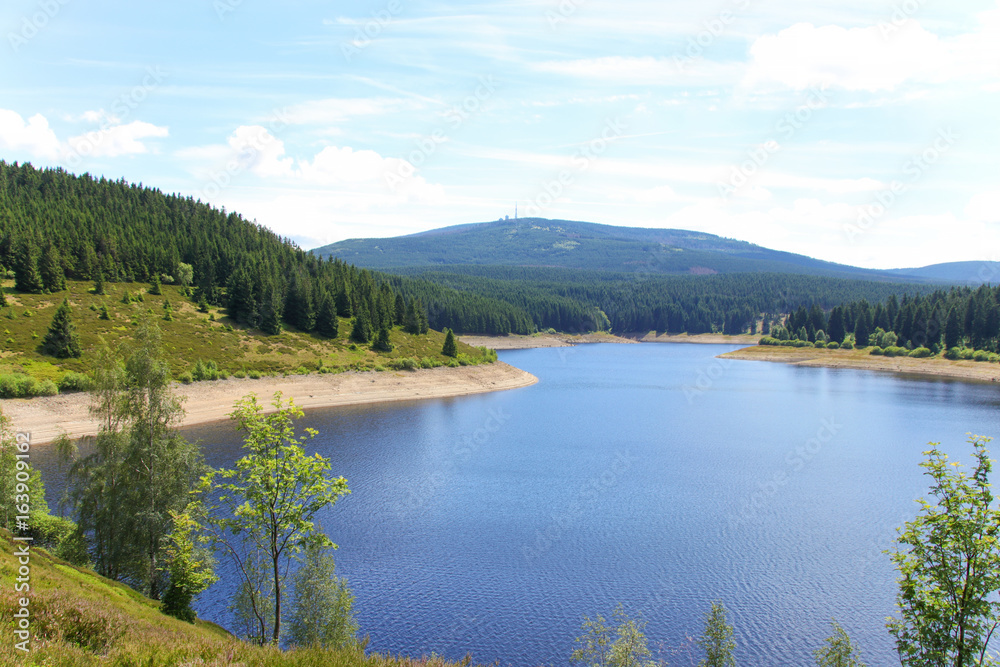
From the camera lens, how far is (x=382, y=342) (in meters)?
96.7

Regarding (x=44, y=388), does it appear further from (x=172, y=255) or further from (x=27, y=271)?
(x=172, y=255)

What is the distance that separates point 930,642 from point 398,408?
220 ft

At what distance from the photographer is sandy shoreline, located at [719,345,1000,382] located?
112294 mm

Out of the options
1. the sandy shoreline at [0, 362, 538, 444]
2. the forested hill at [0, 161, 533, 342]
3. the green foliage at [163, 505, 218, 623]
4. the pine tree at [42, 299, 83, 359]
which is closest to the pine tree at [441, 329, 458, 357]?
the sandy shoreline at [0, 362, 538, 444]

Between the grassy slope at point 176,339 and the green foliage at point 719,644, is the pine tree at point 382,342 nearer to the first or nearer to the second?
the grassy slope at point 176,339

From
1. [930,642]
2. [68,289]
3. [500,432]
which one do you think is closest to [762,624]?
[930,642]

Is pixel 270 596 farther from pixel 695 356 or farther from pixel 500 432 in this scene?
pixel 695 356

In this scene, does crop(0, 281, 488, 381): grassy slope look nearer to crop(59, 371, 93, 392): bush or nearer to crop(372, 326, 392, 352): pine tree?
crop(372, 326, 392, 352): pine tree

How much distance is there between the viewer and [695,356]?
563 ft

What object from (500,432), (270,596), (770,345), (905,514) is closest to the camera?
(270,596)

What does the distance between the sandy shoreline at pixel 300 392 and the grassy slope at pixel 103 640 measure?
92.1 feet
